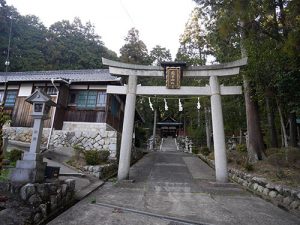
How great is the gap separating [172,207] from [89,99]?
1118 centimetres

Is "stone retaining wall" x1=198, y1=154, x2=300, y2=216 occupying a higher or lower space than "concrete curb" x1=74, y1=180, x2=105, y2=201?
higher

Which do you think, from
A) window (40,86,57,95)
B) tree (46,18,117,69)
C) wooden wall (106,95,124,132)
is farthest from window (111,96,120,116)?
tree (46,18,117,69)

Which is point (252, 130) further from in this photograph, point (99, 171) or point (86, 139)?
point (86, 139)

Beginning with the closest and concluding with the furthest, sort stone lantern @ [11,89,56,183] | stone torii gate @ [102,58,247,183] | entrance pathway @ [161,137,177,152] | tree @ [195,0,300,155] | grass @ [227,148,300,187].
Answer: stone lantern @ [11,89,56,183]
grass @ [227,148,300,187]
tree @ [195,0,300,155]
stone torii gate @ [102,58,247,183]
entrance pathway @ [161,137,177,152]

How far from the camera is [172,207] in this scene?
22.0ft

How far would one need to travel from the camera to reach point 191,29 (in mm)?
25328

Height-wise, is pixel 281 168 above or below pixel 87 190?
above

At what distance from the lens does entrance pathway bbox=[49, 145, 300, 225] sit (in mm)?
5625

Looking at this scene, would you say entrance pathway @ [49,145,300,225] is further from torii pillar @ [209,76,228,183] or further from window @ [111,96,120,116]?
window @ [111,96,120,116]

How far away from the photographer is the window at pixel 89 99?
16.0 m

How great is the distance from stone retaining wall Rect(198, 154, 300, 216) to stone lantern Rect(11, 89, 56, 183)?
7.08 meters

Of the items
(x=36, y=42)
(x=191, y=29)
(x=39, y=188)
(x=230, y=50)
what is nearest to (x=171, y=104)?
(x=191, y=29)

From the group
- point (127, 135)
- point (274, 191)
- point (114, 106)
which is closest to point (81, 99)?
Result: point (114, 106)

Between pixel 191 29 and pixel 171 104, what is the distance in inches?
764
